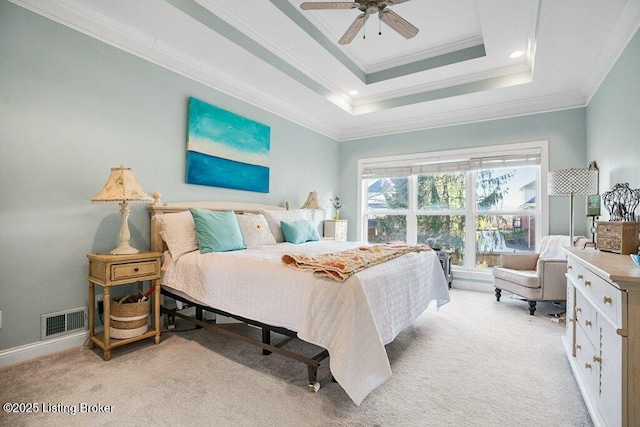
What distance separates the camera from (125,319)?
2.41 m

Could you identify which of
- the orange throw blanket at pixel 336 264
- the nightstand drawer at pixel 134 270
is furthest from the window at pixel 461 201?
the nightstand drawer at pixel 134 270

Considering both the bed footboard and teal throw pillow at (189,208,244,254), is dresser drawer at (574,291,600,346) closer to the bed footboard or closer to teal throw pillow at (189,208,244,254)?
the bed footboard

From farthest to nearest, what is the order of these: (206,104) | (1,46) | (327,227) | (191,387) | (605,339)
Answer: (327,227) < (206,104) < (1,46) < (191,387) < (605,339)

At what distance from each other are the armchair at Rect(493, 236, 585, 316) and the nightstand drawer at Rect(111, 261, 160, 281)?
3.74m

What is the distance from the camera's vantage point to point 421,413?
1.72 m

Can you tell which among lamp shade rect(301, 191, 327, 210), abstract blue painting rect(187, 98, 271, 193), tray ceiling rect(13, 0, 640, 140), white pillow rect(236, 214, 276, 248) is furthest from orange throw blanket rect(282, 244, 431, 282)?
lamp shade rect(301, 191, 327, 210)

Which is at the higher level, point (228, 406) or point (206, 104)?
point (206, 104)

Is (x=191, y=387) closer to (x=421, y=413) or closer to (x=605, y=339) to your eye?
(x=421, y=413)

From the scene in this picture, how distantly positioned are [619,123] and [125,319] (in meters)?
4.45

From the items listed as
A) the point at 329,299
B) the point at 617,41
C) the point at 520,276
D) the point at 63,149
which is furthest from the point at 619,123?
the point at 63,149

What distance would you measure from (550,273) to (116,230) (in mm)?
4311

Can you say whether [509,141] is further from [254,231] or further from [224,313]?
[224,313]

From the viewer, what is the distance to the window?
4414 mm

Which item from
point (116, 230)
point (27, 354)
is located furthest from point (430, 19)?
point (27, 354)
